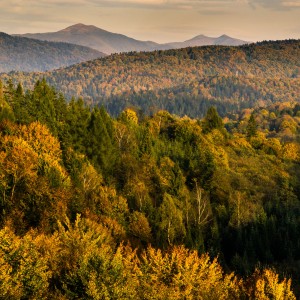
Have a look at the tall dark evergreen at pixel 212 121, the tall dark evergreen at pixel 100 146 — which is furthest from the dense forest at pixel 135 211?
the tall dark evergreen at pixel 212 121

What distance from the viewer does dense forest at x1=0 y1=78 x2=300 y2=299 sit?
3653cm

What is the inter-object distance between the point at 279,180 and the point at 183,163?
2622 cm

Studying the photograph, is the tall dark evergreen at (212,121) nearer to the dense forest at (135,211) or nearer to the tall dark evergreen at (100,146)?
the dense forest at (135,211)

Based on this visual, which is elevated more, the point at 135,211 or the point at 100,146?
the point at 100,146

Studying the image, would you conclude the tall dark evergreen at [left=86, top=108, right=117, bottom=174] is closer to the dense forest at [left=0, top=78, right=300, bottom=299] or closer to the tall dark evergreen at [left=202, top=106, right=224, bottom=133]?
the dense forest at [left=0, top=78, right=300, bottom=299]

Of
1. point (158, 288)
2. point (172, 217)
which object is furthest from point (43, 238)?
point (172, 217)

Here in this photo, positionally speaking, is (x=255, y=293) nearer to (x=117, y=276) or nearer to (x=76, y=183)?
(x=117, y=276)

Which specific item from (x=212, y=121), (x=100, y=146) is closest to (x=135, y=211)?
(x=100, y=146)

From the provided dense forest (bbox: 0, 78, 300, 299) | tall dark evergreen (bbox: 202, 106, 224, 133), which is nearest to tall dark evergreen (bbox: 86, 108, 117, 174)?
dense forest (bbox: 0, 78, 300, 299)

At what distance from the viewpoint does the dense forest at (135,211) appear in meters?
36.5

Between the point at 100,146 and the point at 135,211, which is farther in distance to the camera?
the point at 100,146

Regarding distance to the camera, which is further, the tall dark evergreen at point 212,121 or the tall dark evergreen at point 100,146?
the tall dark evergreen at point 212,121

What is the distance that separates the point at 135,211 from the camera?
68.9m

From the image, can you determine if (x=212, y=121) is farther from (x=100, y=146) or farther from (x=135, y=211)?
(x=135, y=211)
